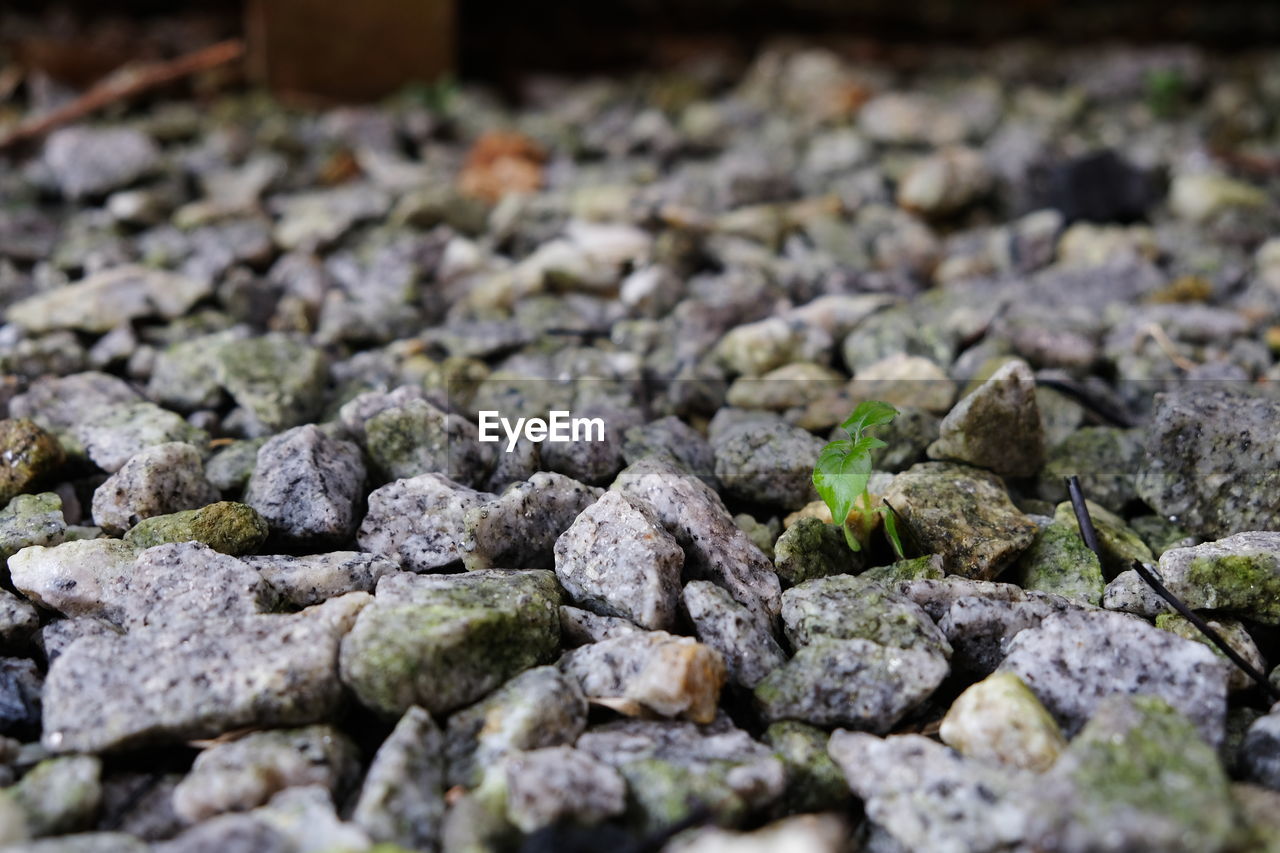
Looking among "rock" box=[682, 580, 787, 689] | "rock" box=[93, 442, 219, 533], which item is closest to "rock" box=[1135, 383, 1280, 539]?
"rock" box=[682, 580, 787, 689]

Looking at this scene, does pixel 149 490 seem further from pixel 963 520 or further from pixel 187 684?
pixel 963 520

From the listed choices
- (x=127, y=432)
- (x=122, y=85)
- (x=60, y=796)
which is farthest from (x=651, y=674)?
(x=122, y=85)

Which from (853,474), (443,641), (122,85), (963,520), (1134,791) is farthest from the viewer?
(122,85)

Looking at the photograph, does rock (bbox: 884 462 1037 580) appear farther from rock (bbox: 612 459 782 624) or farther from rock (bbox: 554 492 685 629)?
rock (bbox: 554 492 685 629)

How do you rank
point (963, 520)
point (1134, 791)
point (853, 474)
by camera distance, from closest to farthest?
1. point (1134, 791)
2. point (853, 474)
3. point (963, 520)

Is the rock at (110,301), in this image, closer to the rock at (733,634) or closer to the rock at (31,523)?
the rock at (31,523)
